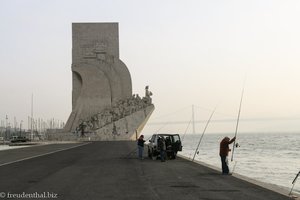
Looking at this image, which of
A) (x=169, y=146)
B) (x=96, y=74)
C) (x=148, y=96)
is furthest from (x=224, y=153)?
(x=96, y=74)

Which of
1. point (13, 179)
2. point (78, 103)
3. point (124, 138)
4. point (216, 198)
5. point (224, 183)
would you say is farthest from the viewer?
point (78, 103)

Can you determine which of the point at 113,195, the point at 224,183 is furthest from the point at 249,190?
the point at 113,195

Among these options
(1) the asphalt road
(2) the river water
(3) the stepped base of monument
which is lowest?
(2) the river water

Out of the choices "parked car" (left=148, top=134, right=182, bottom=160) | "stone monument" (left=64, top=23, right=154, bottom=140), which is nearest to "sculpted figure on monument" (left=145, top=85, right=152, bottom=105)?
"stone monument" (left=64, top=23, right=154, bottom=140)

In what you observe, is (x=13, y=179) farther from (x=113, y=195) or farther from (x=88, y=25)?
(x=88, y=25)

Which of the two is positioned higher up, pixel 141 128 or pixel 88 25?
pixel 88 25

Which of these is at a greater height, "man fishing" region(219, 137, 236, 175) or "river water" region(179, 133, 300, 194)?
"man fishing" region(219, 137, 236, 175)

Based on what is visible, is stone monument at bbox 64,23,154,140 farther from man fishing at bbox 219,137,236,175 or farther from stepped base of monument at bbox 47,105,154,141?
man fishing at bbox 219,137,236,175

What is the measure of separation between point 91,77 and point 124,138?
53.4ft

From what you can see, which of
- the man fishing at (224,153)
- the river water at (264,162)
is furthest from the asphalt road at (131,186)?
the river water at (264,162)

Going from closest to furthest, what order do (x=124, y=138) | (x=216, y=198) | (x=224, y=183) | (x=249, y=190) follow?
(x=216, y=198) < (x=249, y=190) < (x=224, y=183) < (x=124, y=138)

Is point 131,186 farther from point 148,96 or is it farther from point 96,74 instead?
point 96,74

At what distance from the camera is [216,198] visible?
32.5 ft

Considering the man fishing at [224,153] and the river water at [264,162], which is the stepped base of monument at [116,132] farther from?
the man fishing at [224,153]
